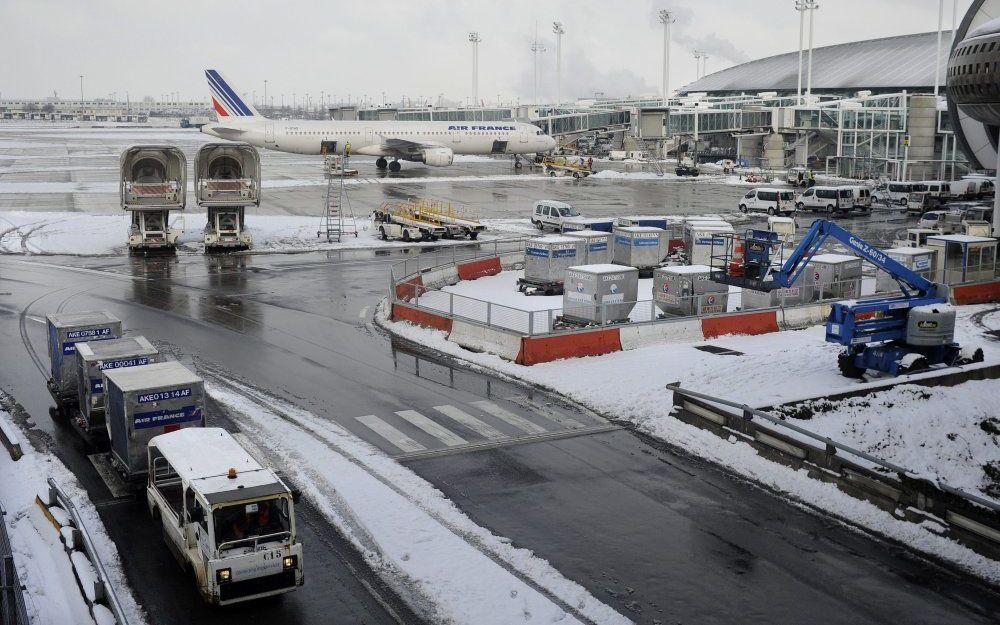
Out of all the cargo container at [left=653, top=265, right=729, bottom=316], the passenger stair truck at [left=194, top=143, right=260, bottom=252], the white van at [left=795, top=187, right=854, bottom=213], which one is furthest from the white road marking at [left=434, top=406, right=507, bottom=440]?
the white van at [left=795, top=187, right=854, bottom=213]

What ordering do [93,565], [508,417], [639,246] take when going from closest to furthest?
1. [93,565]
2. [508,417]
3. [639,246]

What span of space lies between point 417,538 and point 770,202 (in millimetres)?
54089

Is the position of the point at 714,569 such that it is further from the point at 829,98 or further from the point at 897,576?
the point at 829,98

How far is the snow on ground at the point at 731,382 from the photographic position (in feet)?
60.0

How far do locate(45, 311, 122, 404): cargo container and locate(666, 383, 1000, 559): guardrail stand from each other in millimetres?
13852

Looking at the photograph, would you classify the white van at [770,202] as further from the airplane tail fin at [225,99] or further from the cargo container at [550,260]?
the airplane tail fin at [225,99]

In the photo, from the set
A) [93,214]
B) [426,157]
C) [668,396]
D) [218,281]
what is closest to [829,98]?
[426,157]

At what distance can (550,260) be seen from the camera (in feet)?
124

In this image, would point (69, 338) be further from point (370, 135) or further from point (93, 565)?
point (370, 135)

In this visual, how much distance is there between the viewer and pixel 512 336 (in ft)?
94.0

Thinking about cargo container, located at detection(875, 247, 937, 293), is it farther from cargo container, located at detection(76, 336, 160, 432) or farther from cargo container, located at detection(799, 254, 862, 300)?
cargo container, located at detection(76, 336, 160, 432)

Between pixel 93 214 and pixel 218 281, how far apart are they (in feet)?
83.1

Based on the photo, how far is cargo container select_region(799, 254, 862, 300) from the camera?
35.1 meters

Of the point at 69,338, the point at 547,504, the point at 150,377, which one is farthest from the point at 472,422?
the point at 69,338
